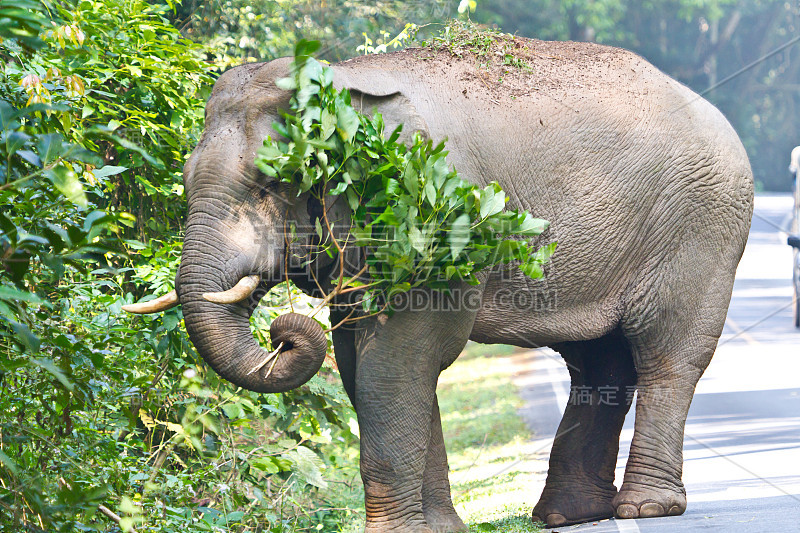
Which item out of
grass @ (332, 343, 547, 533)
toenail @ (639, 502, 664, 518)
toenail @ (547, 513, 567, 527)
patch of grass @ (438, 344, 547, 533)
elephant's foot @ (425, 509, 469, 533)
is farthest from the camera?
patch of grass @ (438, 344, 547, 533)

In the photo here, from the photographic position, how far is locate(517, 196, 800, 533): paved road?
18.4 feet

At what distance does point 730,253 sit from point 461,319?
1804 mm

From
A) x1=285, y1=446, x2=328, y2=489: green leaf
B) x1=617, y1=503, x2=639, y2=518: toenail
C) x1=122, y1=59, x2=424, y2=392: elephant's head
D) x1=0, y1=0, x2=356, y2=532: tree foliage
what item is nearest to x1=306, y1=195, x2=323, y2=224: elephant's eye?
x1=122, y1=59, x2=424, y2=392: elephant's head

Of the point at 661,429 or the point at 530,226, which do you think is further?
the point at 661,429

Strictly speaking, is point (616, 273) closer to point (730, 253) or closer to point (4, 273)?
point (730, 253)

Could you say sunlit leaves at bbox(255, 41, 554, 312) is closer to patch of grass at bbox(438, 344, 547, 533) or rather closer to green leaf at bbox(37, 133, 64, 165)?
green leaf at bbox(37, 133, 64, 165)

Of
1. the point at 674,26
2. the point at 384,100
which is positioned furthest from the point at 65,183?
the point at 674,26

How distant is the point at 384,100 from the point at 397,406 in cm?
144

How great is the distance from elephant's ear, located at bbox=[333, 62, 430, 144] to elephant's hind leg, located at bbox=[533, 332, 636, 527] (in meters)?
2.04

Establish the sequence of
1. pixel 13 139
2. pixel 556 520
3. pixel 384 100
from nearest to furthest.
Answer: pixel 13 139 → pixel 384 100 → pixel 556 520

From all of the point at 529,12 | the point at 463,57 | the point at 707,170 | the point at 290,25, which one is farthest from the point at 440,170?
the point at 529,12

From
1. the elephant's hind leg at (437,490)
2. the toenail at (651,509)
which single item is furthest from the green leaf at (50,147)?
the toenail at (651,509)

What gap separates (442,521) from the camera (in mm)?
5402

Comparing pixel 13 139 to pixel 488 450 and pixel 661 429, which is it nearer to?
pixel 661 429
